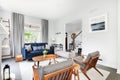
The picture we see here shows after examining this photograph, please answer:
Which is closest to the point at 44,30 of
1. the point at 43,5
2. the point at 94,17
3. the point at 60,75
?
the point at 43,5

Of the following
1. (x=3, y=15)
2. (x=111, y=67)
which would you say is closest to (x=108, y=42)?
(x=111, y=67)

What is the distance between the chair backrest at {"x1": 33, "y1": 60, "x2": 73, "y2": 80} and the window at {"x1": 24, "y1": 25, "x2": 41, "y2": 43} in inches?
203

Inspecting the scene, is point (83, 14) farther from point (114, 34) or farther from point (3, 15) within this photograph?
point (3, 15)

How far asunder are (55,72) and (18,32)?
16.2 ft

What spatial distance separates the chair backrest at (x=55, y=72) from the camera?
1311 mm

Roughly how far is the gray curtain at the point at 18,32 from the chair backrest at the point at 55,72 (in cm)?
452

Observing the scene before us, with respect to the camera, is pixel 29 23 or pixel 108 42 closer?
pixel 108 42

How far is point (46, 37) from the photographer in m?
7.01

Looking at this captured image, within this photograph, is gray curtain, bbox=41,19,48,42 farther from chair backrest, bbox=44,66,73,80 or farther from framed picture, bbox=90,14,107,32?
chair backrest, bbox=44,66,73,80

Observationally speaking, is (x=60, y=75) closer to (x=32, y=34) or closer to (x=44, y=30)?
(x=32, y=34)

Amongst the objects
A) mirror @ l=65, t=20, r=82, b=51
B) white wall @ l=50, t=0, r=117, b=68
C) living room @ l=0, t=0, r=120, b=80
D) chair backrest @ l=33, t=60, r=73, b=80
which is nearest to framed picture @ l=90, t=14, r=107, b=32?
living room @ l=0, t=0, r=120, b=80

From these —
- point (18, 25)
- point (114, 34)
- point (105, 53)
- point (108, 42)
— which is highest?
point (18, 25)

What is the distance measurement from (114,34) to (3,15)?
5952 mm

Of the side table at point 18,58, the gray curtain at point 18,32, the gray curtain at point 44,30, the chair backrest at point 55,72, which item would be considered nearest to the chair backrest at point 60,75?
the chair backrest at point 55,72
